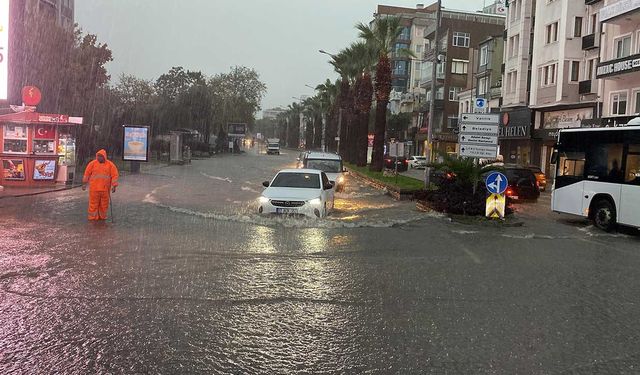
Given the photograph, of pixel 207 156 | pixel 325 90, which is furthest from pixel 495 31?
pixel 207 156

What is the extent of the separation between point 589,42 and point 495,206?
27591 millimetres

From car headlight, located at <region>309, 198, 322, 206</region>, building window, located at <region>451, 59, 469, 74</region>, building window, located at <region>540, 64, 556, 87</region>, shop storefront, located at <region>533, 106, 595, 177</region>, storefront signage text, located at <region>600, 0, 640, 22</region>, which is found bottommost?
car headlight, located at <region>309, 198, 322, 206</region>

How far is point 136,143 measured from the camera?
113ft

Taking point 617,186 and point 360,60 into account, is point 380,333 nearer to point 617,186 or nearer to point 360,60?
point 617,186

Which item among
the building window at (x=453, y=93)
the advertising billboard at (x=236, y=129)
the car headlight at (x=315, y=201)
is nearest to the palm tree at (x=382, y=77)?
the car headlight at (x=315, y=201)

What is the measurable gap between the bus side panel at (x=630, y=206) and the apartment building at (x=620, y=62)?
1797 cm

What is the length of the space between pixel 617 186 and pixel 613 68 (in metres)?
19.4

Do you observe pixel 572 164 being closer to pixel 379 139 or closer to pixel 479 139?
pixel 479 139

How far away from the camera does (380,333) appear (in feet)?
18.4

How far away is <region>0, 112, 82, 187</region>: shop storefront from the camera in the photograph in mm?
20891

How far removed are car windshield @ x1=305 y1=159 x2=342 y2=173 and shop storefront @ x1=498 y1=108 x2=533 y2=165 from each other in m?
25.3

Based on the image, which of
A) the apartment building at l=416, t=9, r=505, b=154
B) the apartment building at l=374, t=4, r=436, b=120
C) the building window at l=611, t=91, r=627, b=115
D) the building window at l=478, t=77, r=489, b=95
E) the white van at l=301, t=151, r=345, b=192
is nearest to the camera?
the white van at l=301, t=151, r=345, b=192

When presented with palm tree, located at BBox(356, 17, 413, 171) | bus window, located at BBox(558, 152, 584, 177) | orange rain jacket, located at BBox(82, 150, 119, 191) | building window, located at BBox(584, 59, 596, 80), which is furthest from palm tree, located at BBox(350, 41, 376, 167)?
orange rain jacket, located at BBox(82, 150, 119, 191)

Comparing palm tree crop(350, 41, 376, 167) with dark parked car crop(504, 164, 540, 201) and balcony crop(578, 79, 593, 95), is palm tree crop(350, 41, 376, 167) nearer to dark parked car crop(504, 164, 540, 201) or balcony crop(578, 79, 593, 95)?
balcony crop(578, 79, 593, 95)
